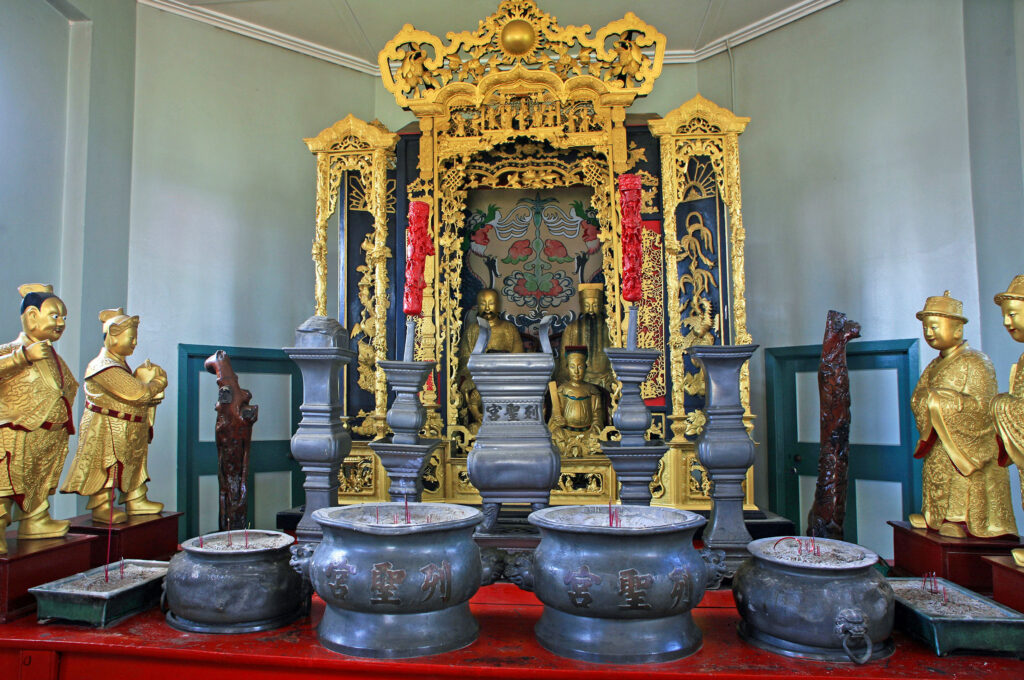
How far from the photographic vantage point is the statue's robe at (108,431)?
9.29ft

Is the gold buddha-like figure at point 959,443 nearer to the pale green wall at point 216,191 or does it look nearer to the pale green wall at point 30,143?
the pale green wall at point 216,191

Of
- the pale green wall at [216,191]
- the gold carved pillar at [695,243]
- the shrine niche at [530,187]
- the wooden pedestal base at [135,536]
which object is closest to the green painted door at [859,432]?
the gold carved pillar at [695,243]

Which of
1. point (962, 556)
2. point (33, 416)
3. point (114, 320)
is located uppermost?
point (114, 320)

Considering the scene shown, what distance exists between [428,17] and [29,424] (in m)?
4.00

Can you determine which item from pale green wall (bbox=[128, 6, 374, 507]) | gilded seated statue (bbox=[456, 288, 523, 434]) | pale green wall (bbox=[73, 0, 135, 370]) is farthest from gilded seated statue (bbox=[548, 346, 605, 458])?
pale green wall (bbox=[73, 0, 135, 370])

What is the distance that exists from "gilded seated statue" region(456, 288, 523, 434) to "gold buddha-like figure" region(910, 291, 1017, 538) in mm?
2602

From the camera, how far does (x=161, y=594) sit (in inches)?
90.5

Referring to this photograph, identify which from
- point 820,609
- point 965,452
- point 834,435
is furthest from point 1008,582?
point 834,435

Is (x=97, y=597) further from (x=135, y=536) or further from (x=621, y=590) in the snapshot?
(x=621, y=590)

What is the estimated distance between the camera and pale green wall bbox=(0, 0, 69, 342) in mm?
3586

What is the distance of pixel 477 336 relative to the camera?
4.65 meters

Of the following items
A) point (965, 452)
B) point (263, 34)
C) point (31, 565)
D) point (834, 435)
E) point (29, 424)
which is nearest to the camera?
point (31, 565)

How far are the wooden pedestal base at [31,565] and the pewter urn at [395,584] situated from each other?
3.35ft

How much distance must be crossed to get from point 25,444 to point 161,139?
2.77 meters
